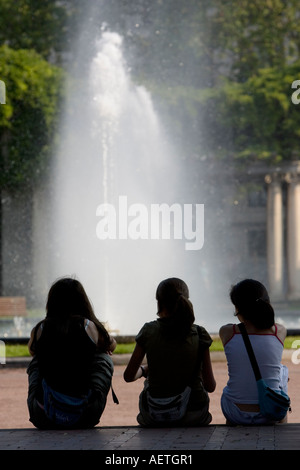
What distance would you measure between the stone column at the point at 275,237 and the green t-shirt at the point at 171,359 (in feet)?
142

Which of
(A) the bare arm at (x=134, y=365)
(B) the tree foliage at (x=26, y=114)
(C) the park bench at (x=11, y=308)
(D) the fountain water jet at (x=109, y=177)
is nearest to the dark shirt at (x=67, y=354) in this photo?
(A) the bare arm at (x=134, y=365)

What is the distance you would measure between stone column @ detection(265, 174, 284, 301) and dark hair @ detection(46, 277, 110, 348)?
4323 centimetres

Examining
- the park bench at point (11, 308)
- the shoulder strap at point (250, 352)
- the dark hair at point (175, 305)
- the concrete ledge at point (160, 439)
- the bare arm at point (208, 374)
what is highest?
the dark hair at point (175, 305)

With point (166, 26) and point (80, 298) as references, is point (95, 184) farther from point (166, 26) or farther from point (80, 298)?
point (80, 298)

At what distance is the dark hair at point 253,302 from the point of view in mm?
7480

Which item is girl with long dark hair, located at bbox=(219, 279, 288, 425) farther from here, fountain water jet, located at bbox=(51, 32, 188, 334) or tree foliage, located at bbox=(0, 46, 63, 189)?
tree foliage, located at bbox=(0, 46, 63, 189)

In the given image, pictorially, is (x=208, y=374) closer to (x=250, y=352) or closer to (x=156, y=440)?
(x=250, y=352)

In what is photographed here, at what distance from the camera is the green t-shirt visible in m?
7.64

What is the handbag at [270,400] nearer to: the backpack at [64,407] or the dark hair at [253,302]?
the dark hair at [253,302]

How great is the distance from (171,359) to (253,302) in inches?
29.1

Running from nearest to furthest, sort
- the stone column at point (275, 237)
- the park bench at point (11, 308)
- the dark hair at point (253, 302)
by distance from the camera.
Result: the dark hair at point (253, 302) → the park bench at point (11, 308) → the stone column at point (275, 237)

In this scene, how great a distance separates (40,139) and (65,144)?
3.95 feet

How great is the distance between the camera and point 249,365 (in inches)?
298

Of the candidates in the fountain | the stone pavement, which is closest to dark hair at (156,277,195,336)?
the stone pavement
